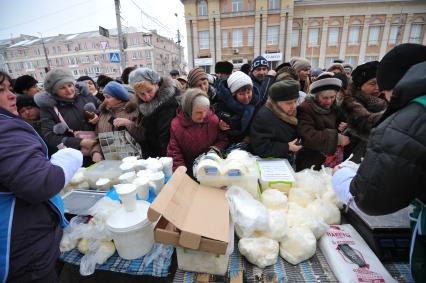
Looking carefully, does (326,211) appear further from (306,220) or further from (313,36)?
(313,36)

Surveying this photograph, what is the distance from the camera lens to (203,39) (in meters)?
25.5

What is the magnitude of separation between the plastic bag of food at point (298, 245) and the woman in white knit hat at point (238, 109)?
121 cm

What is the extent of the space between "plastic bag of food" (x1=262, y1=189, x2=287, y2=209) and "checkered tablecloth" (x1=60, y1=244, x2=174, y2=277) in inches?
25.9

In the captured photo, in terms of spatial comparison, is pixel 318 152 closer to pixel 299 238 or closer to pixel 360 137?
pixel 360 137

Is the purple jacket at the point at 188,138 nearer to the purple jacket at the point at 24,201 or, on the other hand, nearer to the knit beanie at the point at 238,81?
the knit beanie at the point at 238,81

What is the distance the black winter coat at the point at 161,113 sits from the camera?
223 cm

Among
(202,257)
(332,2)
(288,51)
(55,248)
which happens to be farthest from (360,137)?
(332,2)

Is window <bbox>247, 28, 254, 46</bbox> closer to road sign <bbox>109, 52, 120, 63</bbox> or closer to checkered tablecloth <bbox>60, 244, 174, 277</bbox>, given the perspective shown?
road sign <bbox>109, 52, 120, 63</bbox>

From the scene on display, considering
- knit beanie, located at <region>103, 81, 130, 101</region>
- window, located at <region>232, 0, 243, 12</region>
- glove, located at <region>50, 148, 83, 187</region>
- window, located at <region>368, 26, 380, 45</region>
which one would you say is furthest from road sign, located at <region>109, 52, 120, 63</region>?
window, located at <region>368, 26, 380, 45</region>

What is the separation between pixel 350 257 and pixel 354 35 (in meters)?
31.8

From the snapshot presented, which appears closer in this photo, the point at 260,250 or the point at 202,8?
the point at 260,250

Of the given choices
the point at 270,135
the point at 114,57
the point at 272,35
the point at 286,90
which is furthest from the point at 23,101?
the point at 272,35

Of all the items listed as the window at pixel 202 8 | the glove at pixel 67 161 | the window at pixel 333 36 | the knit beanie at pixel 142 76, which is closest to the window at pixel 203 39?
the window at pixel 202 8

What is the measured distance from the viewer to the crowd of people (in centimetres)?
79
